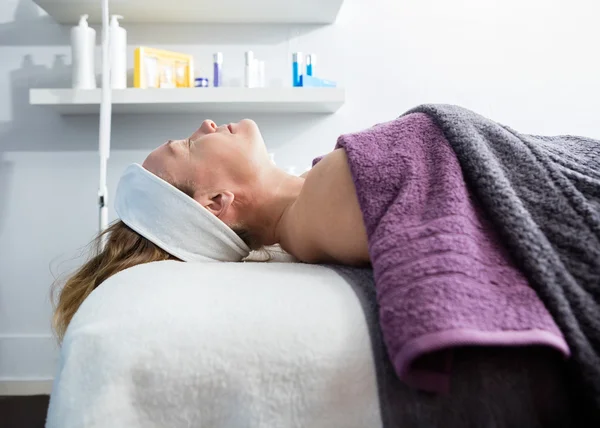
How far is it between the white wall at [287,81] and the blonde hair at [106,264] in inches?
44.3

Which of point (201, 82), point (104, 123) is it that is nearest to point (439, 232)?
point (104, 123)

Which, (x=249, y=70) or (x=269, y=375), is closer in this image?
(x=269, y=375)

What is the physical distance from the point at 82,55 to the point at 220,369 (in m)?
1.68

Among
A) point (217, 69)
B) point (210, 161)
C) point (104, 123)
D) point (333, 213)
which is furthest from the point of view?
point (217, 69)

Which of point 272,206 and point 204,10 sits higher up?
point 204,10

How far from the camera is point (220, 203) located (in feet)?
3.71

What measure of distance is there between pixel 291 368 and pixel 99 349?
8.9 inches

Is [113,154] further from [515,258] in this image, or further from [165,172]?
[515,258]

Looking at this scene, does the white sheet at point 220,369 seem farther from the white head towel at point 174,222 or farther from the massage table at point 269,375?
the white head towel at point 174,222

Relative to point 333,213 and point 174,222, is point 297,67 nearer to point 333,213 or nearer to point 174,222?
point 174,222

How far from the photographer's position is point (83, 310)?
2.34 ft

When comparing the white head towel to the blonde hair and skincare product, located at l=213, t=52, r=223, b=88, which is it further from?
skincare product, located at l=213, t=52, r=223, b=88

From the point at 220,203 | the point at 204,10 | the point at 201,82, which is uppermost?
the point at 204,10

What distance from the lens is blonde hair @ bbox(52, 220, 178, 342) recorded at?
1001mm
